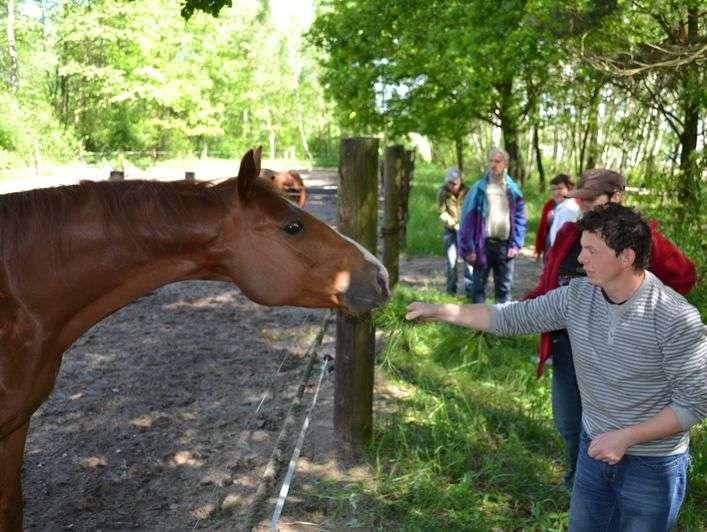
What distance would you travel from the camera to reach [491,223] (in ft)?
20.7

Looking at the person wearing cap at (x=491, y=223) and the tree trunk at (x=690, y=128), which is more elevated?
the tree trunk at (x=690, y=128)

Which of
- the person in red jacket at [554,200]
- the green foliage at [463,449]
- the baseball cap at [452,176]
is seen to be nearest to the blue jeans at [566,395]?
the green foliage at [463,449]

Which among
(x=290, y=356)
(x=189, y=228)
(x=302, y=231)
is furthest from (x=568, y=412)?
(x=290, y=356)

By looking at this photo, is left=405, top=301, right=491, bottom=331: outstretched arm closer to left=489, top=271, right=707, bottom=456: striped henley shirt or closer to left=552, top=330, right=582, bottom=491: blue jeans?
left=489, top=271, right=707, bottom=456: striped henley shirt

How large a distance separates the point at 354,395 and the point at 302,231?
151cm

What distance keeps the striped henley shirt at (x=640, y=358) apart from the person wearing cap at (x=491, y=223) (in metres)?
4.03

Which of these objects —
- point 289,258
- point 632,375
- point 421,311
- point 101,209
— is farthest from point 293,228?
point 632,375

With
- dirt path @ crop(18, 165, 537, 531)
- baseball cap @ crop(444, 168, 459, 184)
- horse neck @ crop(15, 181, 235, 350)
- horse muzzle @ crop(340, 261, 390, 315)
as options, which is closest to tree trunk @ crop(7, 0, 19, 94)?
baseball cap @ crop(444, 168, 459, 184)

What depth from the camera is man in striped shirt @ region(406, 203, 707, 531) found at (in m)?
1.95

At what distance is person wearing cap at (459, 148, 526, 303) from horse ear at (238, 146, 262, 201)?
13.4 ft

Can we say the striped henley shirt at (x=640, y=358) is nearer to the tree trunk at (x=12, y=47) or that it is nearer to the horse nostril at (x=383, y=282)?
the horse nostril at (x=383, y=282)

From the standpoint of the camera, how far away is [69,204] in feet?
8.00

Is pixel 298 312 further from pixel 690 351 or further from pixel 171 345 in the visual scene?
pixel 690 351

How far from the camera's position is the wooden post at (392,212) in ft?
17.6
